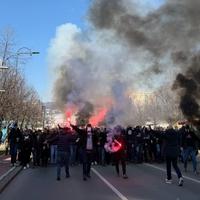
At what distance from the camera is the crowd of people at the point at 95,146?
17.2 metres

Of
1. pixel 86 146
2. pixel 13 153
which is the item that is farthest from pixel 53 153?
pixel 86 146

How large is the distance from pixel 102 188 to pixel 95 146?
7.87 meters

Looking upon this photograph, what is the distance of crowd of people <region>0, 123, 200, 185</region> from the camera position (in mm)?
17188

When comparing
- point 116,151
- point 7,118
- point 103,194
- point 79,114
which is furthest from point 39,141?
point 7,118

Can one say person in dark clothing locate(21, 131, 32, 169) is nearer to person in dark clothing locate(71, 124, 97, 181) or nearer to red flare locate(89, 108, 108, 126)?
red flare locate(89, 108, 108, 126)

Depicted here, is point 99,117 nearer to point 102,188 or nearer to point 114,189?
point 102,188

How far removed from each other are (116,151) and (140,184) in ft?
9.78

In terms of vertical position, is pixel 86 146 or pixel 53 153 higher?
pixel 86 146

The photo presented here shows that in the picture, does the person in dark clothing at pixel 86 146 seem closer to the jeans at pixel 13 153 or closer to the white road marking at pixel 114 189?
the white road marking at pixel 114 189

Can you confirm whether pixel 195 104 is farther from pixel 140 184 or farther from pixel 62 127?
pixel 140 184

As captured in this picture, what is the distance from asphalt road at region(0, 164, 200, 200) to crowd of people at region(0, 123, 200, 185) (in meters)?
0.72

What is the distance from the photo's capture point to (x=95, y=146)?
2172cm

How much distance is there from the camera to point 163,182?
15062 millimetres

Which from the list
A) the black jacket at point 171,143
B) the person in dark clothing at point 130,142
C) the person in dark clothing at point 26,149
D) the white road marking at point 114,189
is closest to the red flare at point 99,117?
the person in dark clothing at point 130,142
